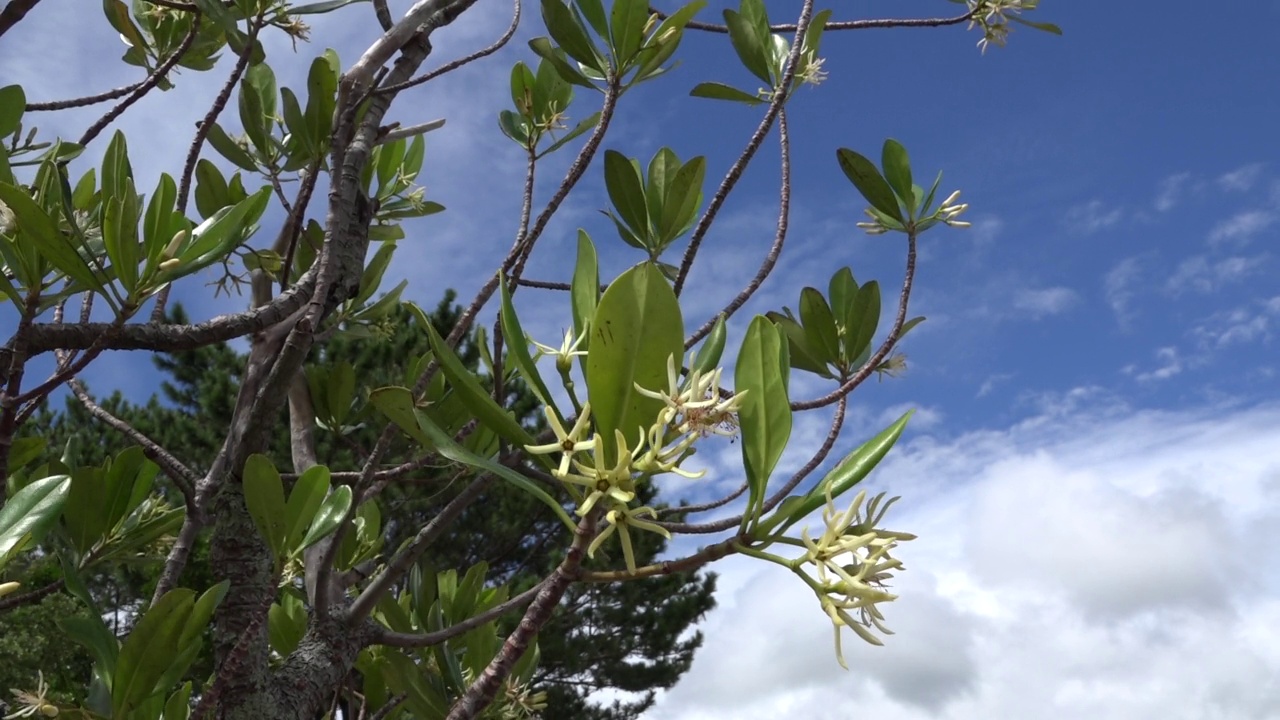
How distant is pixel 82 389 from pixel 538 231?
3.53ft

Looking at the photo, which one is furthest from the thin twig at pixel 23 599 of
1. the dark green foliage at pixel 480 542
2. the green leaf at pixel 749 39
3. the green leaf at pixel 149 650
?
the dark green foliage at pixel 480 542

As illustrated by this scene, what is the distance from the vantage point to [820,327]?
1.87 meters

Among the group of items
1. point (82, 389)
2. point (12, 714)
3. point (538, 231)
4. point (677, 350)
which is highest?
point (538, 231)

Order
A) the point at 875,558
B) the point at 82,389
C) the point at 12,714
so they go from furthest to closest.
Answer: the point at 82,389 < the point at 12,714 < the point at 875,558

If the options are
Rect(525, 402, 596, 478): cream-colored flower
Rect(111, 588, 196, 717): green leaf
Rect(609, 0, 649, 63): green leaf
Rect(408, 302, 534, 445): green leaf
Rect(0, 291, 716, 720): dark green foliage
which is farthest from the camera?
Rect(0, 291, 716, 720): dark green foliage

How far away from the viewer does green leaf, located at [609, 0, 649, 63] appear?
5.53ft

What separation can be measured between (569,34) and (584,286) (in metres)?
0.84

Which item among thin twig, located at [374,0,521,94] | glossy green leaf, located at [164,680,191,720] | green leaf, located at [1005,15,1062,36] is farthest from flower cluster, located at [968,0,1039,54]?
glossy green leaf, located at [164,680,191,720]

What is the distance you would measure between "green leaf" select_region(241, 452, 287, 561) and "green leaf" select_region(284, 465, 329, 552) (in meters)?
0.01

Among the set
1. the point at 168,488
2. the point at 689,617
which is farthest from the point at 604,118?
the point at 689,617

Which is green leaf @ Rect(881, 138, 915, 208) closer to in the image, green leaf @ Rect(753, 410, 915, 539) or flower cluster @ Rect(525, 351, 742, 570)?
green leaf @ Rect(753, 410, 915, 539)

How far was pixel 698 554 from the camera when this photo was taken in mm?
934

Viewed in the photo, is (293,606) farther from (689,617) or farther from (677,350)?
(689,617)

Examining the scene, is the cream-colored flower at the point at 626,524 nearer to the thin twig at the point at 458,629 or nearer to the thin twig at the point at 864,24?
the thin twig at the point at 458,629
